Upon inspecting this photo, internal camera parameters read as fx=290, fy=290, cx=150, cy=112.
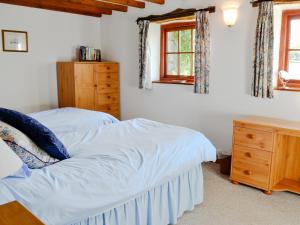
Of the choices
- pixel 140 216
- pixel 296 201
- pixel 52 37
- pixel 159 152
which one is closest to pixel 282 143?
pixel 296 201

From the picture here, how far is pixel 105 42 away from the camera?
4.92 m

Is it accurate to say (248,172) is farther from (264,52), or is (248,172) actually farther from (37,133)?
(37,133)

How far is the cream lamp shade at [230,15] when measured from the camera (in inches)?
130

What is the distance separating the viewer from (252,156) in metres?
2.95

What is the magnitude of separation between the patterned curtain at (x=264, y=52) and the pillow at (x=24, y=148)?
2334 mm

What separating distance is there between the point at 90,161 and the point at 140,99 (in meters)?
2.75

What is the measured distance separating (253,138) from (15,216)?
2435mm

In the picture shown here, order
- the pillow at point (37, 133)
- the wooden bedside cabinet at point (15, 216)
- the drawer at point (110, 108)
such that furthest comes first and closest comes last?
the drawer at point (110, 108), the pillow at point (37, 133), the wooden bedside cabinet at point (15, 216)

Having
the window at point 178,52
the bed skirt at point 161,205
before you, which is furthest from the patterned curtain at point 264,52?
the bed skirt at point 161,205

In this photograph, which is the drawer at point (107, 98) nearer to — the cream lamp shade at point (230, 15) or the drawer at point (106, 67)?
the drawer at point (106, 67)

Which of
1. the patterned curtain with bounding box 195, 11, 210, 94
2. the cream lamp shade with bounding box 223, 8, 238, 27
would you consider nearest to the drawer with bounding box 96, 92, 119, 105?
the patterned curtain with bounding box 195, 11, 210, 94

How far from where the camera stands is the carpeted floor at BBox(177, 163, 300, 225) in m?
2.40

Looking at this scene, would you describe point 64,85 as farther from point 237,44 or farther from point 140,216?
point 140,216

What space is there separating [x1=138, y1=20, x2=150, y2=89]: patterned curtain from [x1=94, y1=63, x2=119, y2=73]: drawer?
585mm
